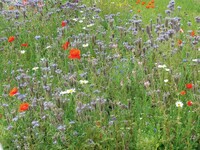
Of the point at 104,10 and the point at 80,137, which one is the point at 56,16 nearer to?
the point at 104,10

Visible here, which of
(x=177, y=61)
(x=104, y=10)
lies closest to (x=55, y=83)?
(x=177, y=61)

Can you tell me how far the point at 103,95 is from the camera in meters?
4.30

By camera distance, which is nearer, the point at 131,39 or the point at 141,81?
the point at 141,81

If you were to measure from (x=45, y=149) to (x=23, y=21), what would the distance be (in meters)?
3.28

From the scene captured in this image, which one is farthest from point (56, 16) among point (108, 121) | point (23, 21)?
point (108, 121)

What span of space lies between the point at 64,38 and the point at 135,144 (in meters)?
2.71

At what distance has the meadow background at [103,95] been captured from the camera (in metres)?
3.77

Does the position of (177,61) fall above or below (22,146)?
above

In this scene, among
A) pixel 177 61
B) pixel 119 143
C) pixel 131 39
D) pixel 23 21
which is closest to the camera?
pixel 119 143

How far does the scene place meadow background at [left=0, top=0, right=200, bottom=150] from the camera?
3773 millimetres

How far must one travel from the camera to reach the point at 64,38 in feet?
20.3

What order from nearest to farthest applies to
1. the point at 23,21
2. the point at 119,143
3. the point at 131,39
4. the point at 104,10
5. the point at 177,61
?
the point at 119,143, the point at 177,61, the point at 131,39, the point at 23,21, the point at 104,10

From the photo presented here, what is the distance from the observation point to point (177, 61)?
4.87 m

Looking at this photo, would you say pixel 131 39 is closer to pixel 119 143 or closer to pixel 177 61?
pixel 177 61
